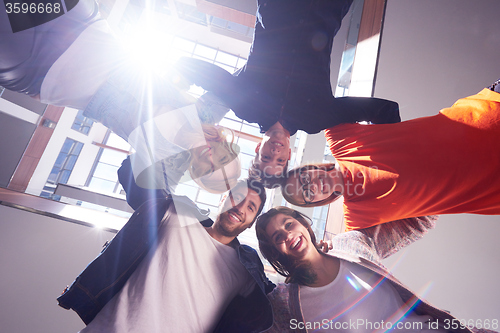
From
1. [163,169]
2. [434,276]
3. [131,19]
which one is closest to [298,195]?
[163,169]

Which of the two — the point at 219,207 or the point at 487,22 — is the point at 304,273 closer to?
the point at 219,207

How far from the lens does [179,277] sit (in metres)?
0.67

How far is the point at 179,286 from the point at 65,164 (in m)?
3.18

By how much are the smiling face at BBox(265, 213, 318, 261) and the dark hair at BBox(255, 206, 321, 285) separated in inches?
0.5

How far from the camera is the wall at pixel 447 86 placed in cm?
112

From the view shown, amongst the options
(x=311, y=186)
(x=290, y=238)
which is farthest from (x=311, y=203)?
(x=290, y=238)

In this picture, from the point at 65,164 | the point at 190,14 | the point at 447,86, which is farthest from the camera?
the point at 190,14

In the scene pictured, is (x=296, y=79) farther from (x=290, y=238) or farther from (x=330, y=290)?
(x=330, y=290)

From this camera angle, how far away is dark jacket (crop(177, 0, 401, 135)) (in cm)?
92

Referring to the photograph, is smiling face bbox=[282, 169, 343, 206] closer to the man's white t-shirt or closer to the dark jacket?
the dark jacket

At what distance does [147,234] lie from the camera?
697 mm

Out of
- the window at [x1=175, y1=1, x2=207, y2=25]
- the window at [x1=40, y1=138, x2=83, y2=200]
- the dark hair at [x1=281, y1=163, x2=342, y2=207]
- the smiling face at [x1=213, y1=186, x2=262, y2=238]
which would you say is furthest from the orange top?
the window at [x1=175, y1=1, x2=207, y2=25]

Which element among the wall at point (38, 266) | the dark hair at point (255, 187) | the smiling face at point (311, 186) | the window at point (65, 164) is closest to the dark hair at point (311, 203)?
the smiling face at point (311, 186)

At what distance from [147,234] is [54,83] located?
2.36 feet
